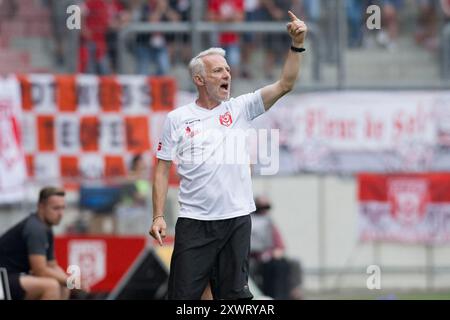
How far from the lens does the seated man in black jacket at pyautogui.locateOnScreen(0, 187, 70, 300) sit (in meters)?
11.9

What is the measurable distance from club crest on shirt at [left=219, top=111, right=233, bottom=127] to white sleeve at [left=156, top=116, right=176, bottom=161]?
327 millimetres

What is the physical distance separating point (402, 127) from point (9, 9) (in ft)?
17.7

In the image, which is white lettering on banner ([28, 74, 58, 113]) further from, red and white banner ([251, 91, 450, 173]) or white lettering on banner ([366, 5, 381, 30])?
white lettering on banner ([366, 5, 381, 30])

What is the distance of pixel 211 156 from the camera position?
9281mm

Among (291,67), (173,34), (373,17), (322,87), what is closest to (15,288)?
(291,67)

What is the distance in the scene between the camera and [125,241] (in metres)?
15.3

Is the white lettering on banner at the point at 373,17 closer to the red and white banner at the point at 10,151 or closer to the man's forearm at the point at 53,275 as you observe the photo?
the red and white banner at the point at 10,151

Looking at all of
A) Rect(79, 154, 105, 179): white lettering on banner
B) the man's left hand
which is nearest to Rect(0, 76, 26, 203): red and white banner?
Rect(79, 154, 105, 179): white lettering on banner

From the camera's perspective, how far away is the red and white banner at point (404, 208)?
62.4 feet

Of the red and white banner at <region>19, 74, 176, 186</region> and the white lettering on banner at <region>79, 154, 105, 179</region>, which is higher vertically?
the red and white banner at <region>19, 74, 176, 186</region>

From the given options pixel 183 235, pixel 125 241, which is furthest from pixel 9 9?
pixel 183 235

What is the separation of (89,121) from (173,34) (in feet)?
5.27

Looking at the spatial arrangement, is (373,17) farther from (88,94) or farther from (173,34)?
(88,94)

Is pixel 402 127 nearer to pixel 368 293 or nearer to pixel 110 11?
pixel 368 293
